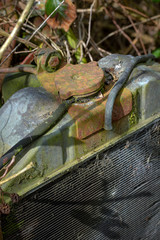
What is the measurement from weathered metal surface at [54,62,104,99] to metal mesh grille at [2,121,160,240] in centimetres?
36

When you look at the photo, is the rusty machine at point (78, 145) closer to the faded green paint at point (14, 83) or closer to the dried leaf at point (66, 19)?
the faded green paint at point (14, 83)

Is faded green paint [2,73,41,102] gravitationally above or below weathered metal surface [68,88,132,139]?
above

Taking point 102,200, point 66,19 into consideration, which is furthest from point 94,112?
point 66,19

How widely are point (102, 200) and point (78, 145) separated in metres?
0.41

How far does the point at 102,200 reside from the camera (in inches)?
62.9

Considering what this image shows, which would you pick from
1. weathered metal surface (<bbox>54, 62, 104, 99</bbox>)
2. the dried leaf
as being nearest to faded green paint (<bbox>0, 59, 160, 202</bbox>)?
weathered metal surface (<bbox>54, 62, 104, 99</bbox>)

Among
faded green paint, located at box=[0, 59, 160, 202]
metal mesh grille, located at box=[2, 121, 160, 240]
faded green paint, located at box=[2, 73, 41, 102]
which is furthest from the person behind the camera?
faded green paint, located at box=[2, 73, 41, 102]

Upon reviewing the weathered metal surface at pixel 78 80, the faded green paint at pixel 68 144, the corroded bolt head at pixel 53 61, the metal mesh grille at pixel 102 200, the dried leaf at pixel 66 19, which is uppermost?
the dried leaf at pixel 66 19

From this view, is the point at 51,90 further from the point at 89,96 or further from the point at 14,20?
the point at 14,20

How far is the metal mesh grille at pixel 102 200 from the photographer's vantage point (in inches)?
53.9

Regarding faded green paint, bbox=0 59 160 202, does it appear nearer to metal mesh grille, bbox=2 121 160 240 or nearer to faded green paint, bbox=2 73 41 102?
metal mesh grille, bbox=2 121 160 240

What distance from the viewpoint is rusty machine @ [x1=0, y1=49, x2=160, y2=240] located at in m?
1.29

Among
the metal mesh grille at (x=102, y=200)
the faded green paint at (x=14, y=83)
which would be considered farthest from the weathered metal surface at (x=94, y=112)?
the faded green paint at (x=14, y=83)

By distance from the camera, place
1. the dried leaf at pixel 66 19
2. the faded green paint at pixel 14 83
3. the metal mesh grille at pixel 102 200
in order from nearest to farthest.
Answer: the metal mesh grille at pixel 102 200 < the faded green paint at pixel 14 83 < the dried leaf at pixel 66 19
